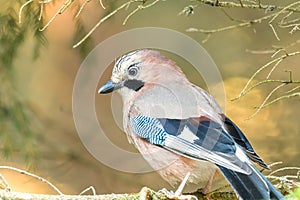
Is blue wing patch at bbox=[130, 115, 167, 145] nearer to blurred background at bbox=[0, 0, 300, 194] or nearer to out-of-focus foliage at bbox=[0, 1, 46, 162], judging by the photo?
out-of-focus foliage at bbox=[0, 1, 46, 162]

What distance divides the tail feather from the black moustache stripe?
54 centimetres

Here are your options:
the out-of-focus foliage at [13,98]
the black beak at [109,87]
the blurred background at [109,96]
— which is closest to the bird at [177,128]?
the black beak at [109,87]

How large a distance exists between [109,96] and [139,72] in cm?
125

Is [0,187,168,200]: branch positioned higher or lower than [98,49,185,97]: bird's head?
lower

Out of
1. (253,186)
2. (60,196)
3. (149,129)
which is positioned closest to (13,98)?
(149,129)

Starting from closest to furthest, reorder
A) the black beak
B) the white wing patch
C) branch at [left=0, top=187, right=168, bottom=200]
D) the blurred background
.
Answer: branch at [left=0, top=187, right=168, bottom=200]
the white wing patch
the black beak
the blurred background

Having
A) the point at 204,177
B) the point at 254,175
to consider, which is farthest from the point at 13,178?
the point at 254,175

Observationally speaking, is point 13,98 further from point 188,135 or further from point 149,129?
point 188,135

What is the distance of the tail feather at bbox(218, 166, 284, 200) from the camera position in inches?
66.9

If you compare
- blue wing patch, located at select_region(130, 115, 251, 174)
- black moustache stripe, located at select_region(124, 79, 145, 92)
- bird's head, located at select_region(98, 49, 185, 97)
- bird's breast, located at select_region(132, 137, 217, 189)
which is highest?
bird's head, located at select_region(98, 49, 185, 97)

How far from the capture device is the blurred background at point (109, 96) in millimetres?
3252

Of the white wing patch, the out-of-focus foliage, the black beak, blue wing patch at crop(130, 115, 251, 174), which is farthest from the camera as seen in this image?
the out-of-focus foliage

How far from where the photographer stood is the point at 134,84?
224 cm

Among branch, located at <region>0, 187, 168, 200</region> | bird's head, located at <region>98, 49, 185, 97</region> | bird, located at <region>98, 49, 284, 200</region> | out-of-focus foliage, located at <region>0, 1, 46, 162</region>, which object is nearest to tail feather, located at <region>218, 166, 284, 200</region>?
bird, located at <region>98, 49, 284, 200</region>
